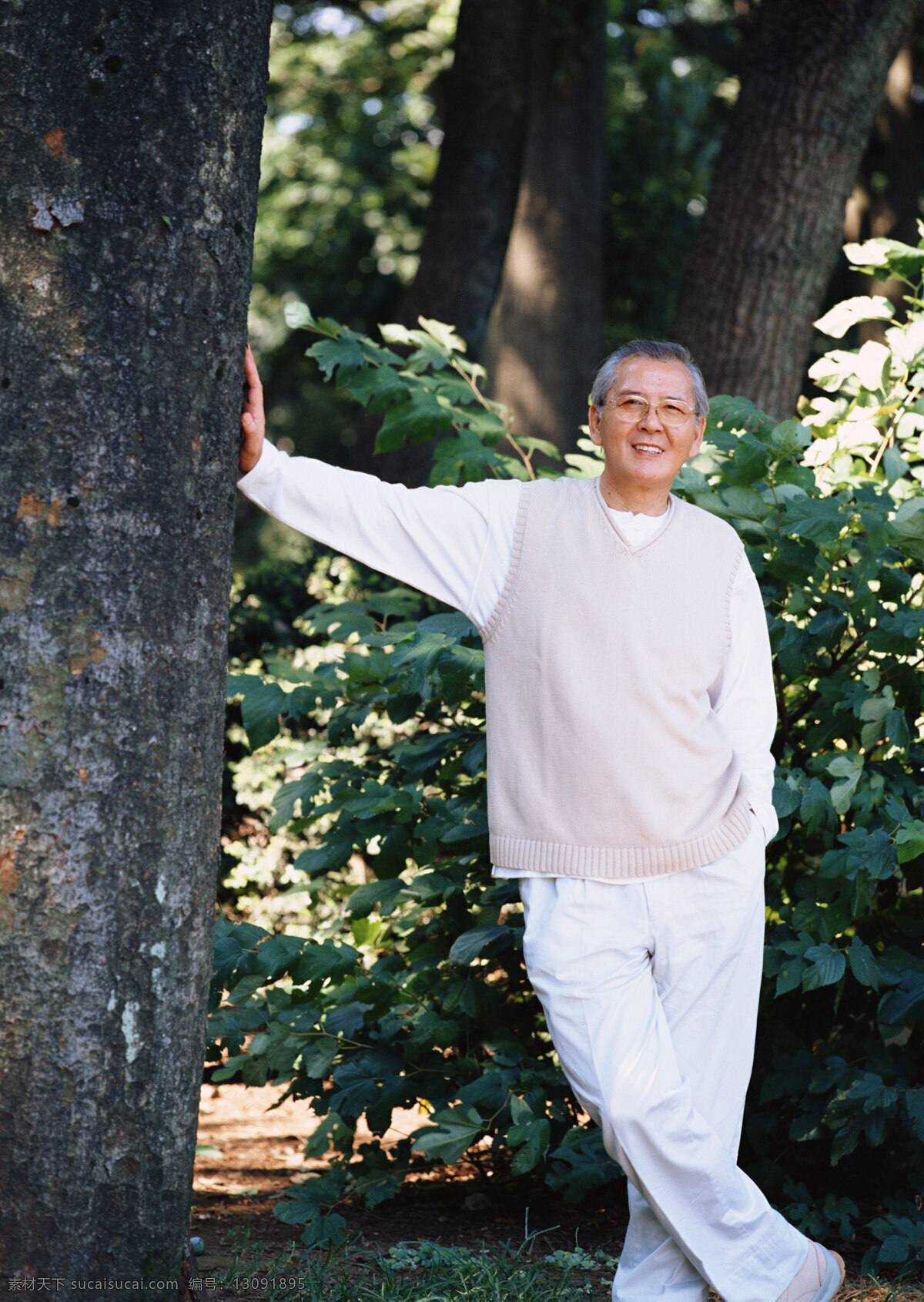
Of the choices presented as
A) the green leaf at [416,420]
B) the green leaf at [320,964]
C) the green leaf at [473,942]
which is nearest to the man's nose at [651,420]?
the green leaf at [416,420]

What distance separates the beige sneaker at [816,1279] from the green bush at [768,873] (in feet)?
1.20

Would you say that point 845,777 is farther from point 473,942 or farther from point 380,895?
point 380,895

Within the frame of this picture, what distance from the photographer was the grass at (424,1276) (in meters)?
2.94

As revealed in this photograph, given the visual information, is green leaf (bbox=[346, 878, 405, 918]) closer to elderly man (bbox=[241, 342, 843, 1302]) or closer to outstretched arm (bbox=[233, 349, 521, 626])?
elderly man (bbox=[241, 342, 843, 1302])

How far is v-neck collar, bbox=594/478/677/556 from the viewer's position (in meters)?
2.73

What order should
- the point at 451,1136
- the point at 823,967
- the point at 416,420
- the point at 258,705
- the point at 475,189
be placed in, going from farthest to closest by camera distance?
the point at 475,189 → the point at 416,420 → the point at 258,705 → the point at 451,1136 → the point at 823,967

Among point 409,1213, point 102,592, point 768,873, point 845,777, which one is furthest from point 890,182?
point 102,592

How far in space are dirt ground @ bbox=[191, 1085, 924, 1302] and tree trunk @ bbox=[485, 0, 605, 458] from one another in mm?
6431

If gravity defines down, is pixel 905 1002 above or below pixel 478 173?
below

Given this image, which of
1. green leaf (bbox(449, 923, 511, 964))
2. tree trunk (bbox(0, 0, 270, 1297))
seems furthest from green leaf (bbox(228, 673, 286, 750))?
tree trunk (bbox(0, 0, 270, 1297))

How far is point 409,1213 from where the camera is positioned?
3.93m

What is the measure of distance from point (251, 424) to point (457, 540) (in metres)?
0.51

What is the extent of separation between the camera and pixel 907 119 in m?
13.6

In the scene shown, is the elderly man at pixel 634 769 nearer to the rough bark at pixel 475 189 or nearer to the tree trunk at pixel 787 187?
the tree trunk at pixel 787 187
